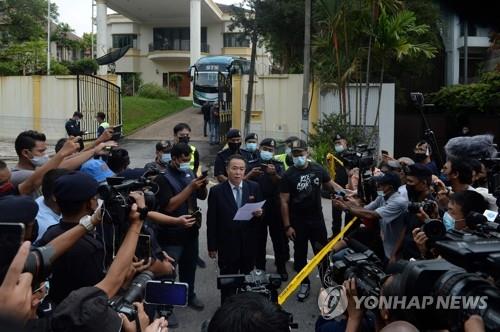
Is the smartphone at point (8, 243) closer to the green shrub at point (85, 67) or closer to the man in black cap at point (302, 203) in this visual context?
the man in black cap at point (302, 203)

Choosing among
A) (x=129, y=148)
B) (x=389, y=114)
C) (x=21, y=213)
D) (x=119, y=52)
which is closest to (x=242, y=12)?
(x=129, y=148)

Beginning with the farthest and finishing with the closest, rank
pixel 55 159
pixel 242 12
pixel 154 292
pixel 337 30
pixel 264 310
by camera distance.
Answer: pixel 242 12 → pixel 337 30 → pixel 55 159 → pixel 154 292 → pixel 264 310

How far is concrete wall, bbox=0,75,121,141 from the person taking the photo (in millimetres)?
19984

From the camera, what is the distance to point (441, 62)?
23906 millimetres

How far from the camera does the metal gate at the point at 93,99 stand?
1891 cm

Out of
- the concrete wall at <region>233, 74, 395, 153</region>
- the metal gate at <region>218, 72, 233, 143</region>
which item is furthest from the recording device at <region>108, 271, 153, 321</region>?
the metal gate at <region>218, 72, 233, 143</region>

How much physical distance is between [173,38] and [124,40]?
14.4 feet

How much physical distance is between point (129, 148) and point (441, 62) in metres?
14.1

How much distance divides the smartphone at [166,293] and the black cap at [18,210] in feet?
2.66

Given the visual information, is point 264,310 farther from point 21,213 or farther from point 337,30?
point 337,30

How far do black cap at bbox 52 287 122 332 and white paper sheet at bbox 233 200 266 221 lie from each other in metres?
3.26

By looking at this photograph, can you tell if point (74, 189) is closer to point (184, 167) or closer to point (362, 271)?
point (362, 271)

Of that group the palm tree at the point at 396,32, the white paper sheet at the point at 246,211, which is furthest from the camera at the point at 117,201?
the palm tree at the point at 396,32

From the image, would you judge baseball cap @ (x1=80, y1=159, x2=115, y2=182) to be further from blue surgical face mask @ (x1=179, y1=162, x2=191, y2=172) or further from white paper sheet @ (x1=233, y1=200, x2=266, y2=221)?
white paper sheet @ (x1=233, y1=200, x2=266, y2=221)
